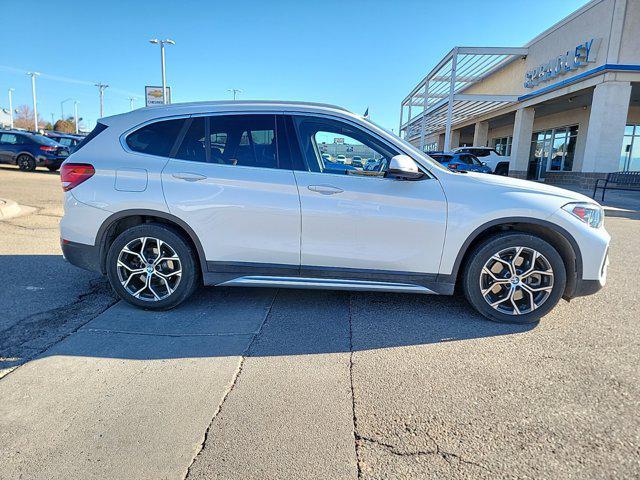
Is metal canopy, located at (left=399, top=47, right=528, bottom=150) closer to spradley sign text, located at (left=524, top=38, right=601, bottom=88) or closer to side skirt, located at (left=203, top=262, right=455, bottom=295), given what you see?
spradley sign text, located at (left=524, top=38, right=601, bottom=88)

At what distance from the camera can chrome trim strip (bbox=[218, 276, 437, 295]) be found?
356 cm

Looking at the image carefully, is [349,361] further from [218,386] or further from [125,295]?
[125,295]

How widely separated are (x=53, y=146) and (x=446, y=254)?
1859 centimetres

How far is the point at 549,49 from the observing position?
20.4 m

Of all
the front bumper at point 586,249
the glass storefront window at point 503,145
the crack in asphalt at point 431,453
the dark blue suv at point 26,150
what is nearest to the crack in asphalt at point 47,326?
the crack in asphalt at point 431,453

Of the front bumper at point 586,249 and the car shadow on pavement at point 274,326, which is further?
the front bumper at point 586,249

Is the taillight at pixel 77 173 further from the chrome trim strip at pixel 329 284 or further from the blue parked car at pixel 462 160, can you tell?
the blue parked car at pixel 462 160

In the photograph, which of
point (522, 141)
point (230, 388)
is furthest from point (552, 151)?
point (230, 388)

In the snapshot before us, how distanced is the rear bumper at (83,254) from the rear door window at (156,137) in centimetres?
102

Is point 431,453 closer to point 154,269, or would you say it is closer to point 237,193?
point 237,193

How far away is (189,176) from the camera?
3527 mm

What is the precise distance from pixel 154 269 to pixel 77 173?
1114mm

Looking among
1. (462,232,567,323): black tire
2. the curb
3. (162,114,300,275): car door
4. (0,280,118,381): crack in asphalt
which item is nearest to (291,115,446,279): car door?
(162,114,300,275): car door

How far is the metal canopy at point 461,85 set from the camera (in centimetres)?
2280
